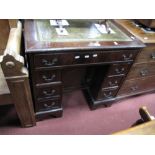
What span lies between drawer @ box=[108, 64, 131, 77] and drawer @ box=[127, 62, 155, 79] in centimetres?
11

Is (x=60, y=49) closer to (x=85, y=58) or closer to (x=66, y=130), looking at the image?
(x=85, y=58)

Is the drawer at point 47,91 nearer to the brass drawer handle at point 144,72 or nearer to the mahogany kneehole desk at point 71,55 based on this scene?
the mahogany kneehole desk at point 71,55

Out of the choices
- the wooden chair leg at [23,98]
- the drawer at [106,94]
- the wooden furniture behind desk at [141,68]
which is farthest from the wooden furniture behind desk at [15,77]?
the wooden furniture behind desk at [141,68]

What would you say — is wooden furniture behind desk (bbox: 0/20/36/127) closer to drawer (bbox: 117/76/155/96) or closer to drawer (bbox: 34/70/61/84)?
drawer (bbox: 34/70/61/84)

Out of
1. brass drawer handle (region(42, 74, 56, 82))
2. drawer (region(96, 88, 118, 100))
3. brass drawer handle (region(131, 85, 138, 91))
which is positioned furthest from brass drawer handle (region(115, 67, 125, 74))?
brass drawer handle (region(42, 74, 56, 82))

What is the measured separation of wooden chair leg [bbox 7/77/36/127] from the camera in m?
0.92

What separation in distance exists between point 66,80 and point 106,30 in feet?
2.16

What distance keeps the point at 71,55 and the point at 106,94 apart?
0.71 metres

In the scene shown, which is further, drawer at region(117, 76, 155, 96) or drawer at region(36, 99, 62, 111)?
drawer at region(117, 76, 155, 96)

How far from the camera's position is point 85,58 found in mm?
1021

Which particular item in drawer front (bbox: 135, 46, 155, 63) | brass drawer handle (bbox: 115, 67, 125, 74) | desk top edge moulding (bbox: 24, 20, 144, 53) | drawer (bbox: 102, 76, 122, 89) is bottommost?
drawer (bbox: 102, 76, 122, 89)

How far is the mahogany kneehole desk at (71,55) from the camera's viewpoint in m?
0.92

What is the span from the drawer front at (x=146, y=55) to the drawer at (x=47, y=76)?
729mm
